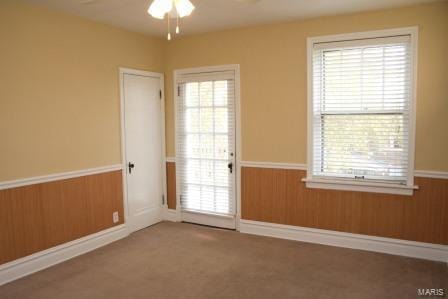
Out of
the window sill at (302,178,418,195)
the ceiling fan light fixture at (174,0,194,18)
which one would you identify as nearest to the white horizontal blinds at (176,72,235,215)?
the window sill at (302,178,418,195)

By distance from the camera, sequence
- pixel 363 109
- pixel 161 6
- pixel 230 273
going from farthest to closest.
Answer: pixel 363 109
pixel 230 273
pixel 161 6

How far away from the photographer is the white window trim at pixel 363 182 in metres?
3.58

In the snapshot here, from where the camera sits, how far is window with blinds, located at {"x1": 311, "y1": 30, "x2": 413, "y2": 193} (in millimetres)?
3684

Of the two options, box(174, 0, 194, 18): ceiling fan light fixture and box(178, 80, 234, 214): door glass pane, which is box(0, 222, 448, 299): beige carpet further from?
box(174, 0, 194, 18): ceiling fan light fixture

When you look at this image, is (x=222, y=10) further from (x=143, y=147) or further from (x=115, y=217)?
(x=115, y=217)

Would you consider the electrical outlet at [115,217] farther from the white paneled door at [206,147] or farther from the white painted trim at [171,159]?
the white painted trim at [171,159]

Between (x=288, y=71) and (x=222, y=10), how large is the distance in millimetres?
1036

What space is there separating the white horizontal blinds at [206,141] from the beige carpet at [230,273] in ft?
Answer: 2.45

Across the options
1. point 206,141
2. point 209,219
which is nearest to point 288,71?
point 206,141

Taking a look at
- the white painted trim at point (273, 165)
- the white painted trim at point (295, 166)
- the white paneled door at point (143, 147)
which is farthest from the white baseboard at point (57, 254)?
the white painted trim at point (273, 165)

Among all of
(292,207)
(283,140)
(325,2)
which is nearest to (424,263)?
(292,207)

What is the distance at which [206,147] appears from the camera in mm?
4828

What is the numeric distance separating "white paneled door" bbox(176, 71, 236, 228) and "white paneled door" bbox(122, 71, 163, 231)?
0.30 meters

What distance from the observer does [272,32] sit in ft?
14.0
